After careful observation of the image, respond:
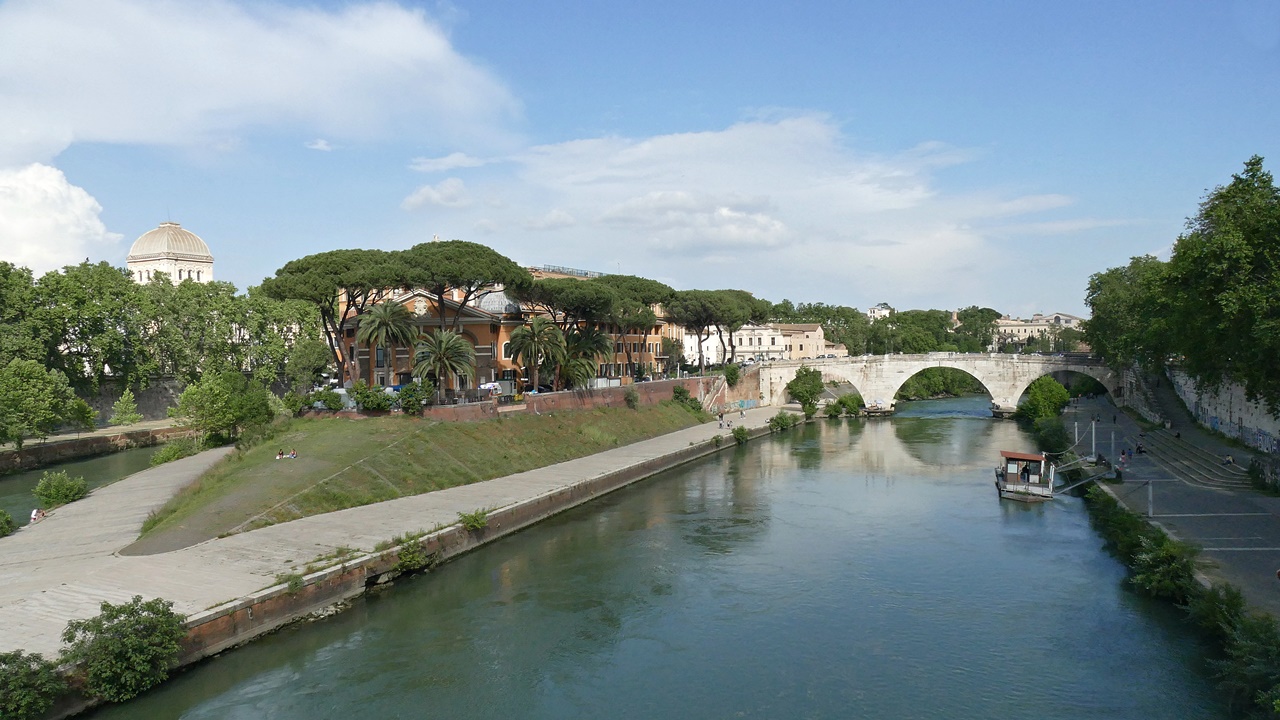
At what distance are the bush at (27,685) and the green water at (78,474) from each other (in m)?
19.2

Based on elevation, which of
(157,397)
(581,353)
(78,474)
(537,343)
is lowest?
(78,474)

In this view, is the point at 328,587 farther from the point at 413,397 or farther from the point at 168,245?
the point at 168,245

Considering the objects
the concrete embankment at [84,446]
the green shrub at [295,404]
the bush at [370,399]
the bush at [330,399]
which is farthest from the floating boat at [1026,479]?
the concrete embankment at [84,446]

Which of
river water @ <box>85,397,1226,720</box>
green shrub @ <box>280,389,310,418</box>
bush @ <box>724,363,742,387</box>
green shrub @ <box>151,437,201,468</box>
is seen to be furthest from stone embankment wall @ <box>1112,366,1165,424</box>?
green shrub @ <box>151,437,201,468</box>

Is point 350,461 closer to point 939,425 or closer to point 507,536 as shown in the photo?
point 507,536

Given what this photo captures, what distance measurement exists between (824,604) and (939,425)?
4992 centimetres

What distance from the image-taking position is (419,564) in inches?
1006

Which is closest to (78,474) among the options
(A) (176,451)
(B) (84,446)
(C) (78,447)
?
(A) (176,451)

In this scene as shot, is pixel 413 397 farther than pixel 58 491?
Yes

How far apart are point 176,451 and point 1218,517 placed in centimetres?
4603

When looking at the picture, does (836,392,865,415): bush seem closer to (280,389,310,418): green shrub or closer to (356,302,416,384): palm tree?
(356,302,416,384): palm tree

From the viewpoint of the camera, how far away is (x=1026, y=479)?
37656mm

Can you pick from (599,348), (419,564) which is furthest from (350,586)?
(599,348)

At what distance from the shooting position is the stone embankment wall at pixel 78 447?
45625 millimetres
